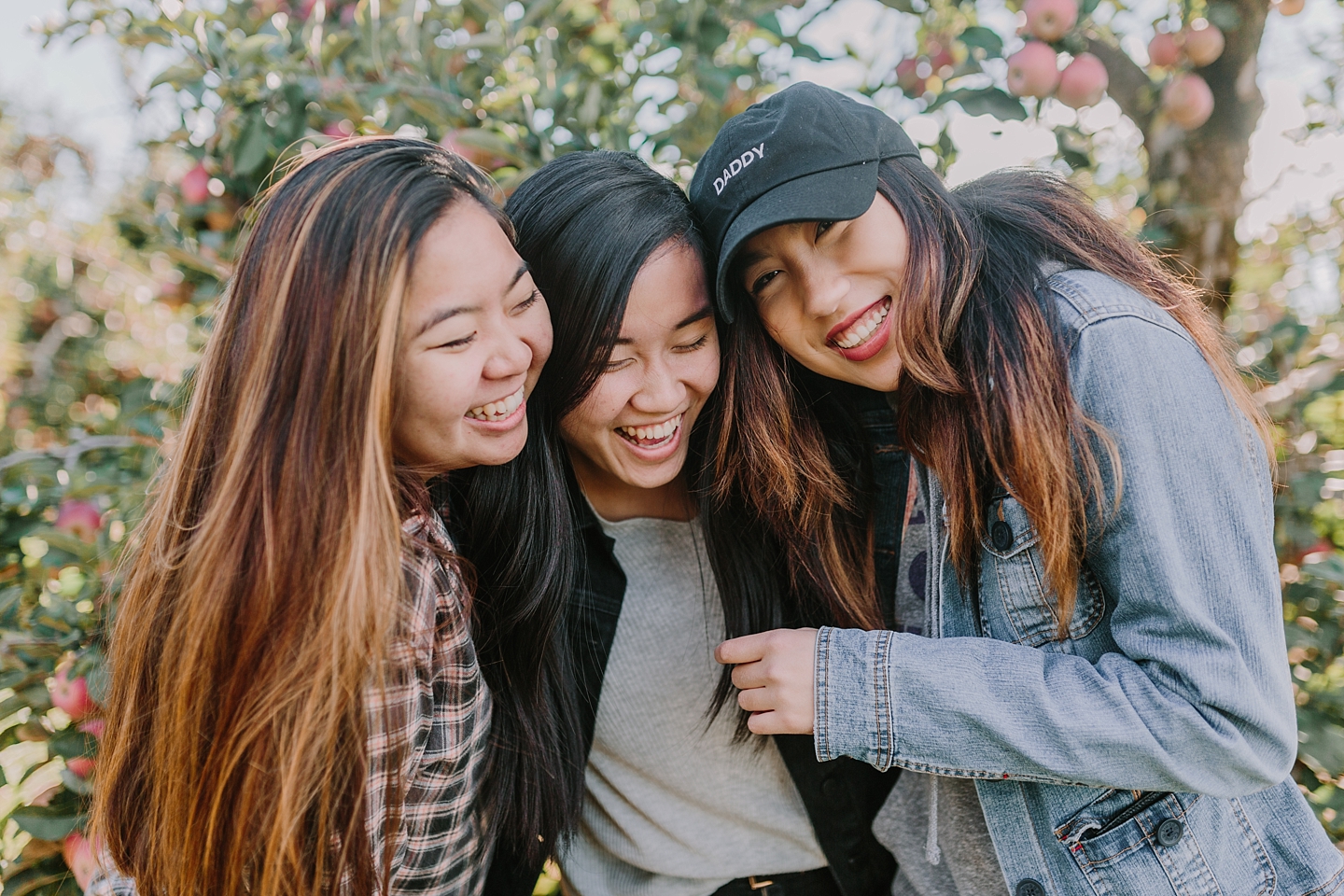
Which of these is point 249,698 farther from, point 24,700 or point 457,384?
point 24,700

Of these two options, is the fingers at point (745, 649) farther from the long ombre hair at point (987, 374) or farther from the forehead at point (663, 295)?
the forehead at point (663, 295)

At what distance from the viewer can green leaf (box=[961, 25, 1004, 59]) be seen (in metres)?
1.76

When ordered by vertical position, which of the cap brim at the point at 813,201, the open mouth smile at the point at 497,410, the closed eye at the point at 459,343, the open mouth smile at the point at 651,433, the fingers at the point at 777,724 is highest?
the cap brim at the point at 813,201

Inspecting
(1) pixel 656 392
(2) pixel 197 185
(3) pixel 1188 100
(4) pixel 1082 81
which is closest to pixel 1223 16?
(3) pixel 1188 100

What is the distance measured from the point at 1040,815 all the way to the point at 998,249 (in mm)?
815

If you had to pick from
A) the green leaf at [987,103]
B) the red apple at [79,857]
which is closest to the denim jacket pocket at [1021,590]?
the green leaf at [987,103]

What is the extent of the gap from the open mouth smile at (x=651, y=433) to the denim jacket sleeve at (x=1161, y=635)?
560mm

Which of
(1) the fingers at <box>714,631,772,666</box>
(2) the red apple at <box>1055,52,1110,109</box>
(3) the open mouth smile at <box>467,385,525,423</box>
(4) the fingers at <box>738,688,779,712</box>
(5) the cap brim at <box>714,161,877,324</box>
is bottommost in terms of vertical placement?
(4) the fingers at <box>738,688,779,712</box>

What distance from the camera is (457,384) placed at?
1.11 metres

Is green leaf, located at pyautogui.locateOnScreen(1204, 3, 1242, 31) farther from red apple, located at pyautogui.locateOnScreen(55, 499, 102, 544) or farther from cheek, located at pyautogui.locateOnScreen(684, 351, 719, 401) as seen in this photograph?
red apple, located at pyautogui.locateOnScreen(55, 499, 102, 544)

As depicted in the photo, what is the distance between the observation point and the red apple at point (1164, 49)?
185cm

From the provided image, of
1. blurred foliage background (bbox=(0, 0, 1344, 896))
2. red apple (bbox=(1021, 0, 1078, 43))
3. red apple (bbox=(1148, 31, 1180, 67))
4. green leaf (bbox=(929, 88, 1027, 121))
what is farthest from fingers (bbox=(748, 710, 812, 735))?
red apple (bbox=(1148, 31, 1180, 67))

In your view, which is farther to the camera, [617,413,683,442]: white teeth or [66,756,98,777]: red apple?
[66,756,98,777]: red apple

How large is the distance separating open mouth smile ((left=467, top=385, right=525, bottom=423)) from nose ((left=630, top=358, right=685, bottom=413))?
209 millimetres
